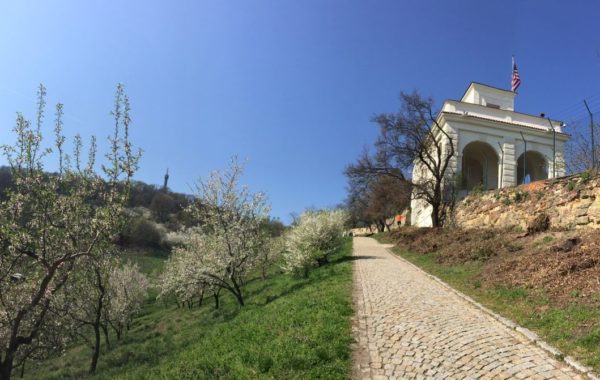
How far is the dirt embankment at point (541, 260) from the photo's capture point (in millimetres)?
7177

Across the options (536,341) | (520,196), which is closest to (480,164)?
(520,196)

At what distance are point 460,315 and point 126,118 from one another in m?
8.49

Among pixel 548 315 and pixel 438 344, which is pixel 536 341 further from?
pixel 438 344

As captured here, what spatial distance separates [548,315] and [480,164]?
32.8m

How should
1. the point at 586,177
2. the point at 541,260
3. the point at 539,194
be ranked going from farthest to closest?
the point at 539,194 < the point at 586,177 < the point at 541,260

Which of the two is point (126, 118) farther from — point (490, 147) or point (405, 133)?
point (490, 147)

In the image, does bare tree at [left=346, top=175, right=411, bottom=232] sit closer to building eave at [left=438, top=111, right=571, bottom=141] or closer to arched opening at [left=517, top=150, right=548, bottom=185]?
building eave at [left=438, top=111, right=571, bottom=141]

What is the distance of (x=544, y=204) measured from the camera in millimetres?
13453

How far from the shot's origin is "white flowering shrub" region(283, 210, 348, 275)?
1611 centimetres

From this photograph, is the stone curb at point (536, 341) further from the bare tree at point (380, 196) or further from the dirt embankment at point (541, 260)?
the bare tree at point (380, 196)

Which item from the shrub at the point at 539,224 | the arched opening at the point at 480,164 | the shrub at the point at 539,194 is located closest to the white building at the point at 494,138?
the arched opening at the point at 480,164

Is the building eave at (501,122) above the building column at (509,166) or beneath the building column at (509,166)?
above

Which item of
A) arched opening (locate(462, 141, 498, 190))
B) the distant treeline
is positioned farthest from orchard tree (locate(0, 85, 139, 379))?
the distant treeline

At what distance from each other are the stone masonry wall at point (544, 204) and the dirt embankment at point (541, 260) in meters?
0.69
